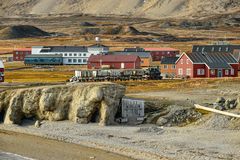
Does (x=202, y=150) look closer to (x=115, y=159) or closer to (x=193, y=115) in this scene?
(x=115, y=159)

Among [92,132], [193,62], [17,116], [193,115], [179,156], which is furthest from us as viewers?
[193,62]

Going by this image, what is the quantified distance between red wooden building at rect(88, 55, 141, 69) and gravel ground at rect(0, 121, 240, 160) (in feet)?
209

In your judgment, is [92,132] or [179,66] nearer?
[92,132]

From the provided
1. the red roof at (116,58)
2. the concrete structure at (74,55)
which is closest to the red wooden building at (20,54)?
the concrete structure at (74,55)

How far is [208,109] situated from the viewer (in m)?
54.0

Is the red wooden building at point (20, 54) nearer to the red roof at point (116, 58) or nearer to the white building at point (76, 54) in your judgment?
the white building at point (76, 54)

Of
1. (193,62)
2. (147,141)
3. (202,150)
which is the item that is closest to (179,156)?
Answer: (202,150)

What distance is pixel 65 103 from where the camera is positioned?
184ft

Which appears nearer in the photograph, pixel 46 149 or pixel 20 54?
pixel 46 149

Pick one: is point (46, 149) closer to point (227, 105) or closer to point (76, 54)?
point (227, 105)

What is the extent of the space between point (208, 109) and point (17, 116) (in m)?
18.4

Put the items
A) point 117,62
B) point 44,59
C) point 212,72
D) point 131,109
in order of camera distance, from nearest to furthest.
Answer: point 131,109 → point 212,72 → point 117,62 → point 44,59

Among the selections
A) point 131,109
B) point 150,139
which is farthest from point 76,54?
point 150,139

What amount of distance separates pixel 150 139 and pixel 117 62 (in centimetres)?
7365
